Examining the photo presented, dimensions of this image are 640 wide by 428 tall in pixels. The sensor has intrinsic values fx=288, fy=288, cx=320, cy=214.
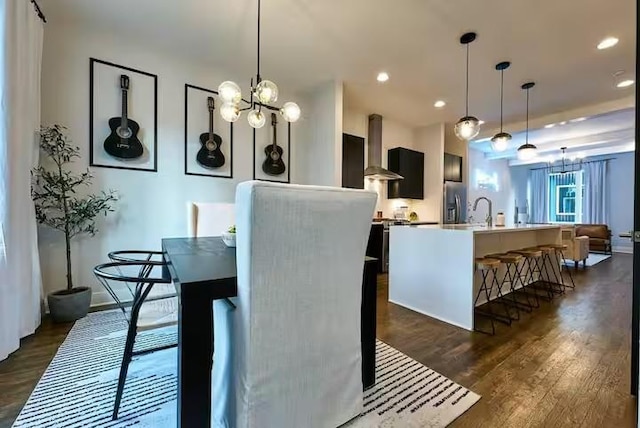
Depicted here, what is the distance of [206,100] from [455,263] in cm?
348

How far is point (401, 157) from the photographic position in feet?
18.6

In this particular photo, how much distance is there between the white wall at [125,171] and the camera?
9.36ft

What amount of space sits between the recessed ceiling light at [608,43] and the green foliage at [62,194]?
552 cm

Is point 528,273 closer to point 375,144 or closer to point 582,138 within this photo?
point 375,144

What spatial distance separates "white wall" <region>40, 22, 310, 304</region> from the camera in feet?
9.36

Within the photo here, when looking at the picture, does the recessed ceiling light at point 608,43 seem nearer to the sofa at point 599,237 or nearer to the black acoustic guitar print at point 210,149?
the black acoustic guitar print at point 210,149

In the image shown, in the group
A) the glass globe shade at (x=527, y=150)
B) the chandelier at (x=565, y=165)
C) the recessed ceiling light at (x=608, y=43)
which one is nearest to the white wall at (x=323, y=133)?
the glass globe shade at (x=527, y=150)

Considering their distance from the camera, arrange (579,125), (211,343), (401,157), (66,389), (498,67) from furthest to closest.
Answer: (579,125)
(401,157)
(498,67)
(66,389)
(211,343)

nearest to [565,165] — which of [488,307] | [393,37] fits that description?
[488,307]

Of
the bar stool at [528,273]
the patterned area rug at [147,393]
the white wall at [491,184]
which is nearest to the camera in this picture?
the patterned area rug at [147,393]

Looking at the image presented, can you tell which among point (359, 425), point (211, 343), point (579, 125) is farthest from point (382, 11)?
point (579, 125)

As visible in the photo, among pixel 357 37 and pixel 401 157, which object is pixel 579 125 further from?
pixel 357 37

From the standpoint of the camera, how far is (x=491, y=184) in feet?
30.3

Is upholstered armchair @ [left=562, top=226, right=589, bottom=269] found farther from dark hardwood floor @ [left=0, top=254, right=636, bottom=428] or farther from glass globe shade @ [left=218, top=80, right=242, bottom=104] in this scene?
glass globe shade @ [left=218, top=80, right=242, bottom=104]
